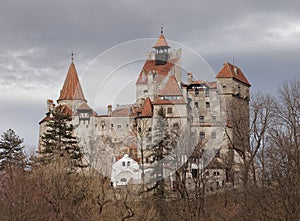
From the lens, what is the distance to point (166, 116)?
5341cm

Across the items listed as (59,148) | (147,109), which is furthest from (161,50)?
(59,148)

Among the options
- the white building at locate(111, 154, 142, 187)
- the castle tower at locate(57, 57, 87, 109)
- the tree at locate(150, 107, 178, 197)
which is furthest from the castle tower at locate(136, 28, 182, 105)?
the tree at locate(150, 107, 178, 197)

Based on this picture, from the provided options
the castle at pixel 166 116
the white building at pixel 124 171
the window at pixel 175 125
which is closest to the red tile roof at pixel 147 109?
the castle at pixel 166 116

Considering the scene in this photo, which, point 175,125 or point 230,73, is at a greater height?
point 230,73

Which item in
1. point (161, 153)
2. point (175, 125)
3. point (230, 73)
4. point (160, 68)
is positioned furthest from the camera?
point (230, 73)

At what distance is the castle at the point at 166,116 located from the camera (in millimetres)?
42750

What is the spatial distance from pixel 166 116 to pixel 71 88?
15266 millimetres

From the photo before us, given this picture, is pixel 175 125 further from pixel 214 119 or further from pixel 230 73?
pixel 230 73

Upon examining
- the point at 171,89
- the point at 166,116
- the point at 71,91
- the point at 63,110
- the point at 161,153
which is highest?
the point at 71,91

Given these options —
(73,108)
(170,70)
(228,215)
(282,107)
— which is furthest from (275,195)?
(73,108)

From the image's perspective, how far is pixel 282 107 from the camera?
33875 millimetres

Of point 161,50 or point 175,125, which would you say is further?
point 161,50

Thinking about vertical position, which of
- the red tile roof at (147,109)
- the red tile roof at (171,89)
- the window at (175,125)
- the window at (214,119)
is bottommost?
the window at (175,125)

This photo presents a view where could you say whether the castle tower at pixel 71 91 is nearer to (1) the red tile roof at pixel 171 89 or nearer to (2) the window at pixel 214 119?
(1) the red tile roof at pixel 171 89
